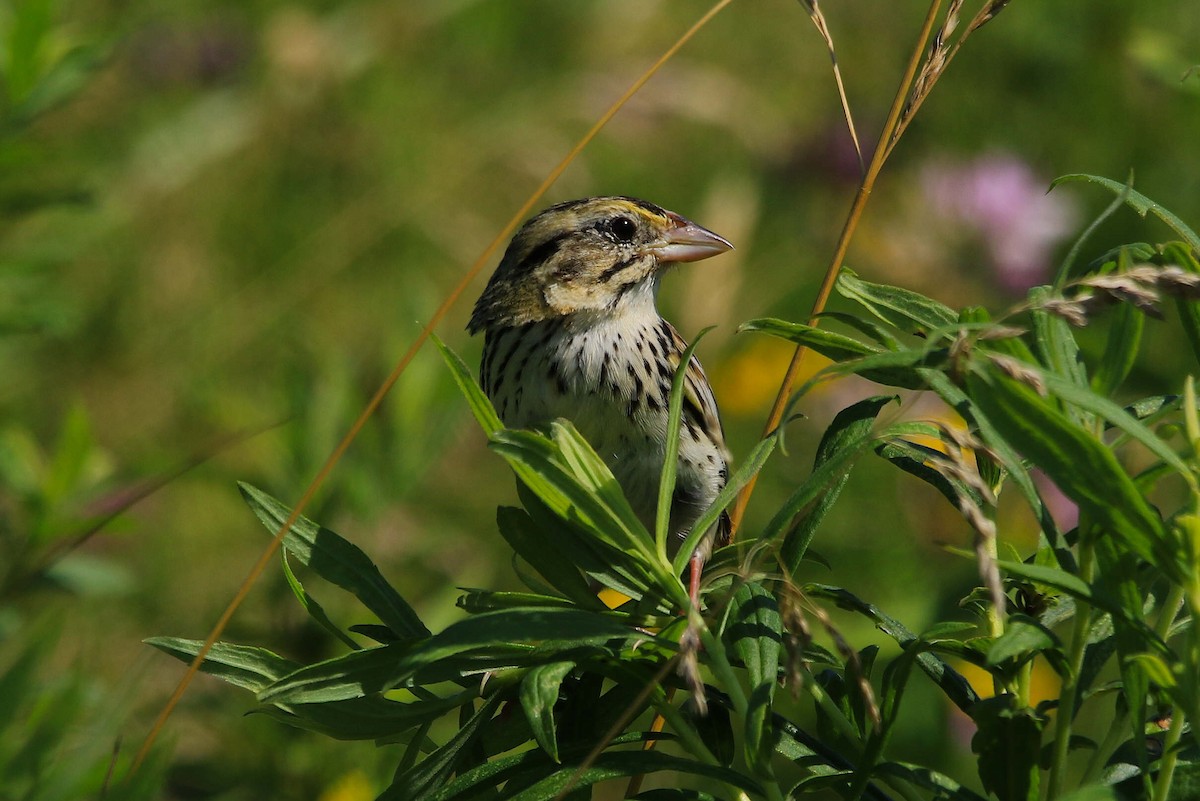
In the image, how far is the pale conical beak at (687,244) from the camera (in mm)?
3148

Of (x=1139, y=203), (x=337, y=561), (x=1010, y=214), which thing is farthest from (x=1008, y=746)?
(x=1010, y=214)

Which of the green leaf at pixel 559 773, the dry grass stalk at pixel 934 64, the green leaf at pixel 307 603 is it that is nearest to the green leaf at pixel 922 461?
the green leaf at pixel 559 773

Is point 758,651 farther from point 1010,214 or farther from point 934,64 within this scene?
point 1010,214

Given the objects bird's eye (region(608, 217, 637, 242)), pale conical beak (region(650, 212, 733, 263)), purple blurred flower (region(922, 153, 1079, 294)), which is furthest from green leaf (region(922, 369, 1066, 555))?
purple blurred flower (region(922, 153, 1079, 294))

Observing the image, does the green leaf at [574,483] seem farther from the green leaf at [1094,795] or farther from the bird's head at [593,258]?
the bird's head at [593,258]

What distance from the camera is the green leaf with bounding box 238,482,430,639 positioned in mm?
1346

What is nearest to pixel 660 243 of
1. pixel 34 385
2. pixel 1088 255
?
pixel 1088 255

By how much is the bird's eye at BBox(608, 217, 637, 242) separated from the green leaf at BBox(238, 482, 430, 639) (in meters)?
1.96

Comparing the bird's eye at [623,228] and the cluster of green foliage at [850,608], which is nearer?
the cluster of green foliage at [850,608]

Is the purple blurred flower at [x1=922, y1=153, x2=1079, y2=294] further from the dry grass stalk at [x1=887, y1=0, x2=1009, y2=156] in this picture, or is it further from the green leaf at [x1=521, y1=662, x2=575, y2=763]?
the green leaf at [x1=521, y1=662, x2=575, y2=763]

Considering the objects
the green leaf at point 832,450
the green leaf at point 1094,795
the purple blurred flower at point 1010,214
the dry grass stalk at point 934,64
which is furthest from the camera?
the purple blurred flower at point 1010,214

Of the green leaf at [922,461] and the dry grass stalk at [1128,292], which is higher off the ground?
the dry grass stalk at [1128,292]

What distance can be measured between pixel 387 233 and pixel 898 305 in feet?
16.6

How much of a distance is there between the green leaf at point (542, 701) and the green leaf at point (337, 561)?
0.22 metres
